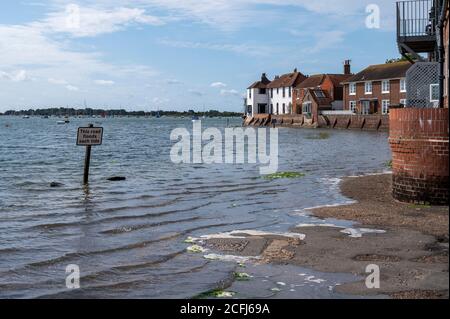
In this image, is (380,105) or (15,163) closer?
(15,163)

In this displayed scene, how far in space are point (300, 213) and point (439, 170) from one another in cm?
341

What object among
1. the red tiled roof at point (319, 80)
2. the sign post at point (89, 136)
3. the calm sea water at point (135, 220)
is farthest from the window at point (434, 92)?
the red tiled roof at point (319, 80)

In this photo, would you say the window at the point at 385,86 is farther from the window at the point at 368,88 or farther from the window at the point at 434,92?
the window at the point at 434,92

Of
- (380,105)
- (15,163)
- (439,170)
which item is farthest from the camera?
(380,105)

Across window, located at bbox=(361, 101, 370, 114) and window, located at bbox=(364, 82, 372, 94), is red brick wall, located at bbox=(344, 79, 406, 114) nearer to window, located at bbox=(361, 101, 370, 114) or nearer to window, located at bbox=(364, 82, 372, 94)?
window, located at bbox=(364, 82, 372, 94)

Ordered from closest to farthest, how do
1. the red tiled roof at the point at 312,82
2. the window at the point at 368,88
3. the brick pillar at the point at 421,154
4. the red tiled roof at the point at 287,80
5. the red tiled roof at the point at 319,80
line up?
the brick pillar at the point at 421,154
the window at the point at 368,88
the red tiled roof at the point at 319,80
the red tiled roof at the point at 312,82
the red tiled roof at the point at 287,80

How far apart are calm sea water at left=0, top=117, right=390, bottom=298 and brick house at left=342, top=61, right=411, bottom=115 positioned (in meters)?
48.8

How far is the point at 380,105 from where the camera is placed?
7575cm

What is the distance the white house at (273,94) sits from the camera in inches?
4186

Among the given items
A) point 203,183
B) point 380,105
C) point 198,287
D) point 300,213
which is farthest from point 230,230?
point 380,105

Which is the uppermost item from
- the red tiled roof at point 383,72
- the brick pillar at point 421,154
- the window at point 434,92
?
the red tiled roof at point 383,72

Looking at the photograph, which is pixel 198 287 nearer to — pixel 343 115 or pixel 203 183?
pixel 203 183

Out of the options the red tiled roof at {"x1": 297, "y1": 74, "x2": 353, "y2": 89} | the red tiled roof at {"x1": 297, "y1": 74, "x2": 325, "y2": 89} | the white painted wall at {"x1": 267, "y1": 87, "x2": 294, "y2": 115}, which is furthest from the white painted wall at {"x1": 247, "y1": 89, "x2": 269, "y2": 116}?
the red tiled roof at {"x1": 297, "y1": 74, "x2": 353, "y2": 89}

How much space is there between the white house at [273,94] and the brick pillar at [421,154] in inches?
3589
